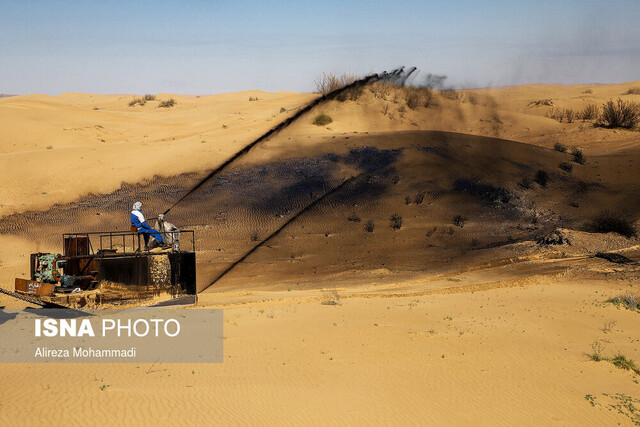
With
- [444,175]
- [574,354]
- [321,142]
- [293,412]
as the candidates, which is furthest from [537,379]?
[321,142]

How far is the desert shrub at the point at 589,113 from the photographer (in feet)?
182

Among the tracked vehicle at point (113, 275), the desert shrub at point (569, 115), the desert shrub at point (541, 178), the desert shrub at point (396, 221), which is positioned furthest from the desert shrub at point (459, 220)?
the desert shrub at point (569, 115)

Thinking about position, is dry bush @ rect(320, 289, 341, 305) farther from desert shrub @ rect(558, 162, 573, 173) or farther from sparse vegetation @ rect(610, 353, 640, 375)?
desert shrub @ rect(558, 162, 573, 173)

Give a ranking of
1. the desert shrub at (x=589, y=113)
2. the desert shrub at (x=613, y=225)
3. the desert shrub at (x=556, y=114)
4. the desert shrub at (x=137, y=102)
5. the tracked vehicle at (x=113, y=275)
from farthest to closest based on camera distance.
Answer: the desert shrub at (x=137, y=102), the desert shrub at (x=556, y=114), the desert shrub at (x=589, y=113), the desert shrub at (x=613, y=225), the tracked vehicle at (x=113, y=275)

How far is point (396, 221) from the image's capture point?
2938 cm

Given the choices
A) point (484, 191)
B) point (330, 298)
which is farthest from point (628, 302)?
point (484, 191)

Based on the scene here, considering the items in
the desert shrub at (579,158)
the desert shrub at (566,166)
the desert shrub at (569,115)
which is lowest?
the desert shrub at (566,166)

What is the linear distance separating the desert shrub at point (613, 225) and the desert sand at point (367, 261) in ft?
4.05

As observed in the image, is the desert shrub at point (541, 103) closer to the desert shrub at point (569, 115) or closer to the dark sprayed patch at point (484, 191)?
the desert shrub at point (569, 115)

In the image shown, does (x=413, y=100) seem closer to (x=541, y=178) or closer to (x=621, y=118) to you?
(x=621, y=118)

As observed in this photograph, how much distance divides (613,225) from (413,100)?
25.3m

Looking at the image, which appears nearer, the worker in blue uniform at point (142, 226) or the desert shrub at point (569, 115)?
the worker in blue uniform at point (142, 226)

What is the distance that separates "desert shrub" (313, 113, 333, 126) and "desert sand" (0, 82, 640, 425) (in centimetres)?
53

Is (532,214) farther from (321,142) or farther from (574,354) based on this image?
(574,354)
